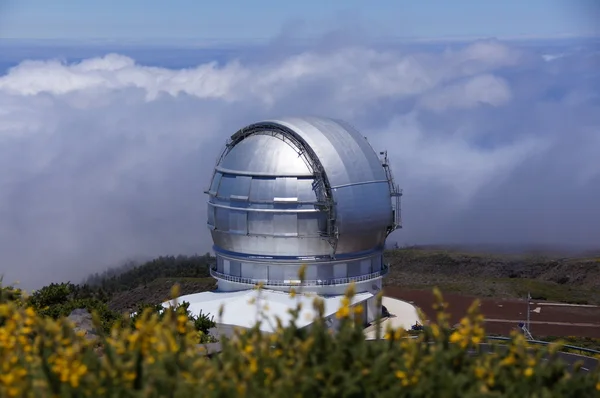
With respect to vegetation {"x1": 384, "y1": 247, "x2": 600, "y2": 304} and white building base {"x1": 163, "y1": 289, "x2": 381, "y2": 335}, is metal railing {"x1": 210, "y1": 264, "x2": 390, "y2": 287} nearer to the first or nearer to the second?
white building base {"x1": 163, "y1": 289, "x2": 381, "y2": 335}

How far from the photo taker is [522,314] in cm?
3769

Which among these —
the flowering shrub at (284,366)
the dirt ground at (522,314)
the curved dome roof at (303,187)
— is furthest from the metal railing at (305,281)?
the flowering shrub at (284,366)

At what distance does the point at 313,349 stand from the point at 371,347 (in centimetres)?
87

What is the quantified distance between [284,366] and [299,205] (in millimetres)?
20349

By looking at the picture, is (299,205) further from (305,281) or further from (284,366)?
(284,366)

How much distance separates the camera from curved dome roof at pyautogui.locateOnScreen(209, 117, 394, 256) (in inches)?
1230

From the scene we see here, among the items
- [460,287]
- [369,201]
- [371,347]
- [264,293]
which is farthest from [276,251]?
[371,347]

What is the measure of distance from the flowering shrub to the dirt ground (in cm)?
2193

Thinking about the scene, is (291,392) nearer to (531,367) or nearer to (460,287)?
(531,367)

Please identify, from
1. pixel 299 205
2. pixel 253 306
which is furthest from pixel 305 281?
pixel 299 205

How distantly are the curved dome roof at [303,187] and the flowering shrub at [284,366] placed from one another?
19167 mm

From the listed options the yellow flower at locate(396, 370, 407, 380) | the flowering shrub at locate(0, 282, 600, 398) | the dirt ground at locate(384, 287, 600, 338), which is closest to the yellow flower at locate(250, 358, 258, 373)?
the flowering shrub at locate(0, 282, 600, 398)

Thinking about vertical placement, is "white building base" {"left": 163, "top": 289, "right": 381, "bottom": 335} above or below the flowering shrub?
below

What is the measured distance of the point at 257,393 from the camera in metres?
10.1
